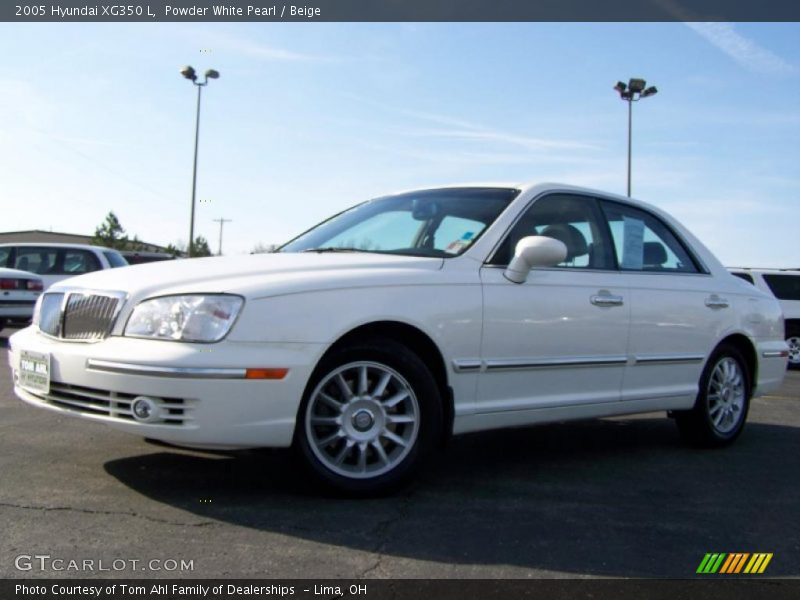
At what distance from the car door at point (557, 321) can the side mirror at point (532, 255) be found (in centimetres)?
6

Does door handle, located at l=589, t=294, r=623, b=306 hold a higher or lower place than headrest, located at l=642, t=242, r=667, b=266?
lower

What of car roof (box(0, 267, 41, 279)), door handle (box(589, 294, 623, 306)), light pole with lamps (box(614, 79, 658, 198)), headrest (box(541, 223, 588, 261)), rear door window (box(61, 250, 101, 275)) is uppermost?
light pole with lamps (box(614, 79, 658, 198))

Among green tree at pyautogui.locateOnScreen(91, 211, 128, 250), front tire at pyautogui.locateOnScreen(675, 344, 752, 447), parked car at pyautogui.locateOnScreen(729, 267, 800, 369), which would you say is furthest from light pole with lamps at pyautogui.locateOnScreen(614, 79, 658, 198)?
green tree at pyautogui.locateOnScreen(91, 211, 128, 250)

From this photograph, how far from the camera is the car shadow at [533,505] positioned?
337 cm

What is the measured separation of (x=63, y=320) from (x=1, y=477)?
808mm

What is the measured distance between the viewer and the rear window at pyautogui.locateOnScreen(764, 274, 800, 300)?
47.6 ft

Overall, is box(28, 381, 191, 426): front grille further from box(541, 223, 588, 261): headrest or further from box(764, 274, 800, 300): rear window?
box(764, 274, 800, 300): rear window

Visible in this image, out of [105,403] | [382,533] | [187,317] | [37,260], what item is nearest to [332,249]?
[187,317]

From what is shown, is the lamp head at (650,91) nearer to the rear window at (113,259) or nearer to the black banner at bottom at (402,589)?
the rear window at (113,259)

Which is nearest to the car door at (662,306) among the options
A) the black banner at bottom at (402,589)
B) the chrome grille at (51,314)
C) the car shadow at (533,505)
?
the car shadow at (533,505)

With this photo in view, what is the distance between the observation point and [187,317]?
12.2ft

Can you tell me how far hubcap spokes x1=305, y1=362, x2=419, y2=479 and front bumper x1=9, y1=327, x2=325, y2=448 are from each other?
0.64ft

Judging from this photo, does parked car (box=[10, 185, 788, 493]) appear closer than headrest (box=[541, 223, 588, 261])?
Yes

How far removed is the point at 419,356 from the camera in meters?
4.34
